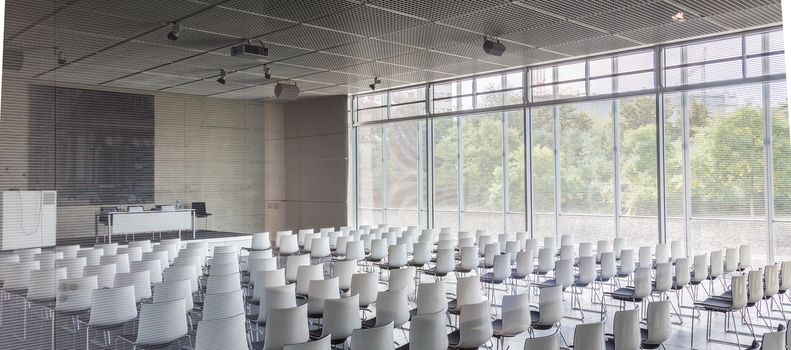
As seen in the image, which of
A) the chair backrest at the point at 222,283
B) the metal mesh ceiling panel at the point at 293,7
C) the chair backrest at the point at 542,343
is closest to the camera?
the chair backrest at the point at 542,343

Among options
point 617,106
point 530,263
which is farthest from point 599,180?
point 530,263

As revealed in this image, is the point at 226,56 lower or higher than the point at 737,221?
higher

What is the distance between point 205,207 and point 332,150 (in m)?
3.67

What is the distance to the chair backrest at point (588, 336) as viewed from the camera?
4.36m

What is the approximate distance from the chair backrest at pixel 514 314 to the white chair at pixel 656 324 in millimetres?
1057

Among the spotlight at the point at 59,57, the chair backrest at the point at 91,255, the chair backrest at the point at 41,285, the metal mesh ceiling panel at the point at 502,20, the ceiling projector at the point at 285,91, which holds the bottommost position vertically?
the chair backrest at the point at 91,255

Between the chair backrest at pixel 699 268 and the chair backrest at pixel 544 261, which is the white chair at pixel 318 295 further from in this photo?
the chair backrest at pixel 699 268

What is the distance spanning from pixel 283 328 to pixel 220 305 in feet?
3.46

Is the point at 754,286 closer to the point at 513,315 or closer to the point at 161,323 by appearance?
the point at 513,315

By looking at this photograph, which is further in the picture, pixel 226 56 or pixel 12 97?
pixel 226 56

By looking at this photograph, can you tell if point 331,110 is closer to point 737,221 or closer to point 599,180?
point 599,180

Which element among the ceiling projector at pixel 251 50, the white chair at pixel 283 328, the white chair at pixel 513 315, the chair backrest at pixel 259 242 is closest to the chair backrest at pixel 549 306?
the white chair at pixel 513 315

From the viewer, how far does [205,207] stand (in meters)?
15.2

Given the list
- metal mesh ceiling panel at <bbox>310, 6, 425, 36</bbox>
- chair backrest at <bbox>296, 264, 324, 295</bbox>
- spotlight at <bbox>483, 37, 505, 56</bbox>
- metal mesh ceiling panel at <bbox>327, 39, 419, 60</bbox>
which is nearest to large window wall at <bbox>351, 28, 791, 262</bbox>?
spotlight at <bbox>483, 37, 505, 56</bbox>
